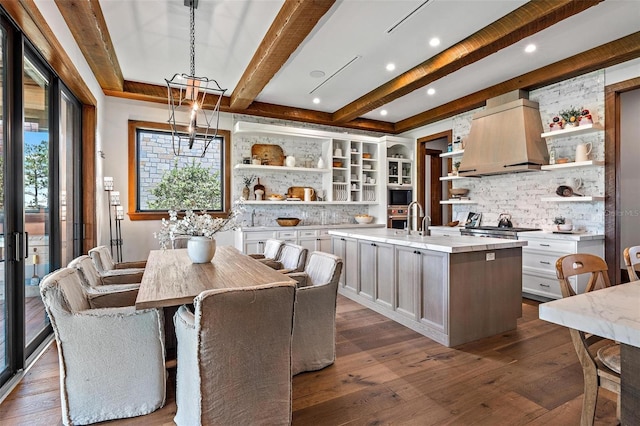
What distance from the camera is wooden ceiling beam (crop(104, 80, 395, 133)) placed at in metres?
4.97

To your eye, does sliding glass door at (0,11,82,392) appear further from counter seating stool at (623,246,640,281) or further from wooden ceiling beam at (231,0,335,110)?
counter seating stool at (623,246,640,281)

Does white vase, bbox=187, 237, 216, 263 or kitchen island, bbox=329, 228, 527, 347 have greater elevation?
white vase, bbox=187, 237, 216, 263

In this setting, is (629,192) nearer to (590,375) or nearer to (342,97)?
(342,97)

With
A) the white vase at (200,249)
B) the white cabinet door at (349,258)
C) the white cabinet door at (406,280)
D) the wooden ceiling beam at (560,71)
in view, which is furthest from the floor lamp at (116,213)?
the wooden ceiling beam at (560,71)

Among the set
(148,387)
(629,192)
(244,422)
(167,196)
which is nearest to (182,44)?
(167,196)

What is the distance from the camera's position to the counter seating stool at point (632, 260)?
2.03 m

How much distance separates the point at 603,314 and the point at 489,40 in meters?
3.18

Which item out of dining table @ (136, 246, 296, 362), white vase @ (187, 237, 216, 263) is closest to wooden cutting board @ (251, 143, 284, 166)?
dining table @ (136, 246, 296, 362)

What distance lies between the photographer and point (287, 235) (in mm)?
5773

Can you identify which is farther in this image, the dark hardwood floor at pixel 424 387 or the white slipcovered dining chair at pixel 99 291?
the white slipcovered dining chair at pixel 99 291

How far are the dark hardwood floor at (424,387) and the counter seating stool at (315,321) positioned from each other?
10 cm

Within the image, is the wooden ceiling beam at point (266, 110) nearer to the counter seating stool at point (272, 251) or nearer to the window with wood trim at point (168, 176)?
the window with wood trim at point (168, 176)

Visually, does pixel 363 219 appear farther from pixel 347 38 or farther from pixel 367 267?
pixel 347 38

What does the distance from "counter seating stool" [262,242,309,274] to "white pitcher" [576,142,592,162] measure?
3.76 meters
